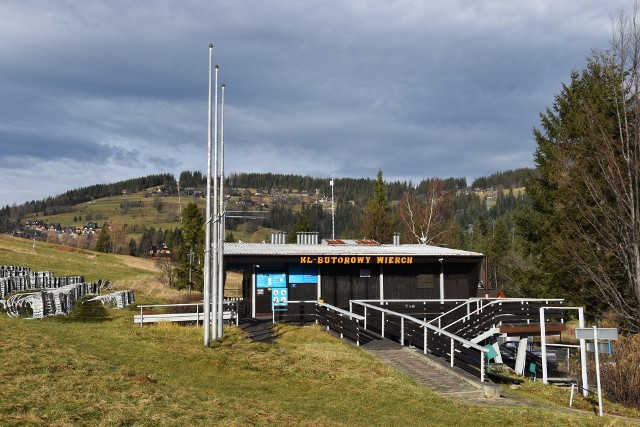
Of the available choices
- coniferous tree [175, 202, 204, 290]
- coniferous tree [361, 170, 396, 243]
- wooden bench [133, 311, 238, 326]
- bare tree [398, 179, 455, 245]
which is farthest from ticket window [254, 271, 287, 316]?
coniferous tree [361, 170, 396, 243]

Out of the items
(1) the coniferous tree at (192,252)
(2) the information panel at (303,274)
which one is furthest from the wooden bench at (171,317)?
(1) the coniferous tree at (192,252)

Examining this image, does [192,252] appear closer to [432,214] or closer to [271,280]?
[432,214]

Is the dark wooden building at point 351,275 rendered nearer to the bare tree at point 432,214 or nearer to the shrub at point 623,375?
the shrub at point 623,375

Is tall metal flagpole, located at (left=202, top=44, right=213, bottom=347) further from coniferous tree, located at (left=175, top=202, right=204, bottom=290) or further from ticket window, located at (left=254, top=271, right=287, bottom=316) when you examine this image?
coniferous tree, located at (left=175, top=202, right=204, bottom=290)

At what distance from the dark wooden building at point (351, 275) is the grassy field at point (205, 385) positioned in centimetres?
659

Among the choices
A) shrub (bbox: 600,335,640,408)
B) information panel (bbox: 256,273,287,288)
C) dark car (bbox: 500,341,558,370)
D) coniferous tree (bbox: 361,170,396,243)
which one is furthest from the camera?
coniferous tree (bbox: 361,170,396,243)

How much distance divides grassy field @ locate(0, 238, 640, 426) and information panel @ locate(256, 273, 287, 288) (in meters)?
6.75

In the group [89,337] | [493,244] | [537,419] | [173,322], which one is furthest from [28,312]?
[493,244]

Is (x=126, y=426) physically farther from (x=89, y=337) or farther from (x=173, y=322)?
(x=173, y=322)

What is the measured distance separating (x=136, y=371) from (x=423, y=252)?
19345 millimetres

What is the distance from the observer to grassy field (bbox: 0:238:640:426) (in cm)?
1062

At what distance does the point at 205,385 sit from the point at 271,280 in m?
15.6

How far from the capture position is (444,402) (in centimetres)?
1453

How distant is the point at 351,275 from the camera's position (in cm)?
3098
